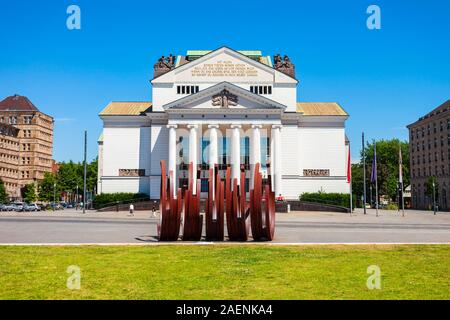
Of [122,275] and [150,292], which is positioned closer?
[150,292]

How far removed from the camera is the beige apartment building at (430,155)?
101 meters

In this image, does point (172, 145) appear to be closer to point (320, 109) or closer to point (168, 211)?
point (320, 109)

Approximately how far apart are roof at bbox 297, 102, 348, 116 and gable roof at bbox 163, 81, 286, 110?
1091cm

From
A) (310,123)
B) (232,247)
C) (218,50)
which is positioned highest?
(218,50)

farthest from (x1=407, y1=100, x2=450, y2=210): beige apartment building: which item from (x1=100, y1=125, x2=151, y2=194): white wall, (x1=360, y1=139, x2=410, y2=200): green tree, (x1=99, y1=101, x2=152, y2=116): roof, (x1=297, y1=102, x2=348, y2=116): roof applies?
(x1=99, y1=101, x2=152, y2=116): roof

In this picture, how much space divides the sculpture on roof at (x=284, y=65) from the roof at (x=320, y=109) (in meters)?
6.56

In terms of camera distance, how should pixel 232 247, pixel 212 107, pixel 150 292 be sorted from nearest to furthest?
1. pixel 150 292
2. pixel 232 247
3. pixel 212 107

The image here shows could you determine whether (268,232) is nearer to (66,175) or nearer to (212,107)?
(212,107)

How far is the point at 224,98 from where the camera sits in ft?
223

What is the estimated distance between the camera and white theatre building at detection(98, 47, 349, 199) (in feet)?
224

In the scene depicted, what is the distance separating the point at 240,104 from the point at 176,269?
55817 mm

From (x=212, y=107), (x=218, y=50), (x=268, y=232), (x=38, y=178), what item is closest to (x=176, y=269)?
(x=268, y=232)

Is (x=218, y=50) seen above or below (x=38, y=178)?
above
